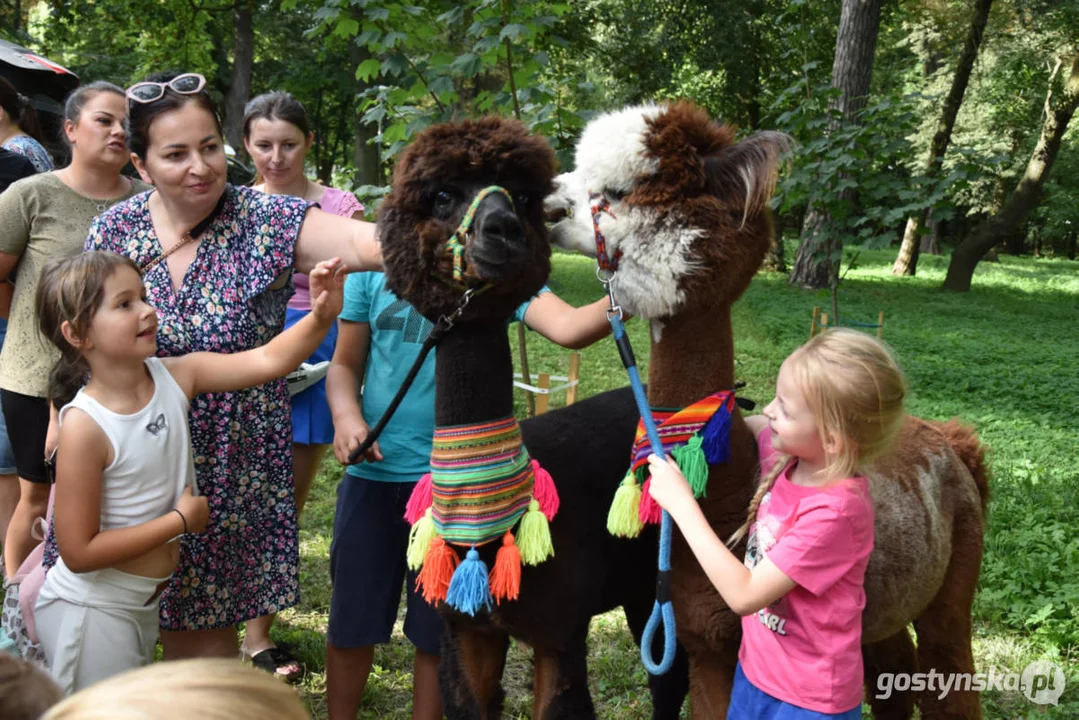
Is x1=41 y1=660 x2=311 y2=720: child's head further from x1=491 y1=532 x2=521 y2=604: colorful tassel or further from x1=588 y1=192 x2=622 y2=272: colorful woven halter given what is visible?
x1=588 y1=192 x2=622 y2=272: colorful woven halter

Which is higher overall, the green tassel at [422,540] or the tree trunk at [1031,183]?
the tree trunk at [1031,183]

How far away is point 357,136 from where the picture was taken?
13.9 metres

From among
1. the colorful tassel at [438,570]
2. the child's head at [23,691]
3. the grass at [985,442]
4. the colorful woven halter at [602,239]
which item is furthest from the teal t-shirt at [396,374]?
the child's head at [23,691]

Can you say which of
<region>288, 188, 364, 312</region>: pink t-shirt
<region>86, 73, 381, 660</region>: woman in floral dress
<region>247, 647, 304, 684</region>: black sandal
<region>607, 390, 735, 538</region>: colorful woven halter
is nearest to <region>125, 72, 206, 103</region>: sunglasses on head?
<region>86, 73, 381, 660</region>: woman in floral dress

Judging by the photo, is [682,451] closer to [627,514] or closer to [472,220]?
Answer: [627,514]

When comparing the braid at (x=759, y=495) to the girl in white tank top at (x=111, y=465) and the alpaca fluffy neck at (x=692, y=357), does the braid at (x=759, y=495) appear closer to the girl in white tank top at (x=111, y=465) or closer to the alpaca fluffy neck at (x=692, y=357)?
the alpaca fluffy neck at (x=692, y=357)

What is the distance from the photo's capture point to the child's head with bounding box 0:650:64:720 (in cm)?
113

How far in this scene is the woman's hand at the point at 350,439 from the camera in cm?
247

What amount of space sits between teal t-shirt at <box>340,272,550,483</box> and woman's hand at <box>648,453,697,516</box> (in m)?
0.87

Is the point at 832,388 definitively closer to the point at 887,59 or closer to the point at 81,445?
the point at 81,445

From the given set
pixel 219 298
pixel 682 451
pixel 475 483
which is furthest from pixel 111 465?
pixel 682 451

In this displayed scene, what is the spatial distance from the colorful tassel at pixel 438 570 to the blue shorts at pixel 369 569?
2.06ft

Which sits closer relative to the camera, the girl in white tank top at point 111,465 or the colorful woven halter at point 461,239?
the colorful woven halter at point 461,239

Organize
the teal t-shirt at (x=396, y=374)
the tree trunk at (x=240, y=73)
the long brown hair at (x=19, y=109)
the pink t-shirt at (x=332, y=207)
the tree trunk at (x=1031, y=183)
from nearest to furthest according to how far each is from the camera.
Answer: the teal t-shirt at (x=396, y=374) < the pink t-shirt at (x=332, y=207) < the long brown hair at (x=19, y=109) < the tree trunk at (x=1031, y=183) < the tree trunk at (x=240, y=73)
